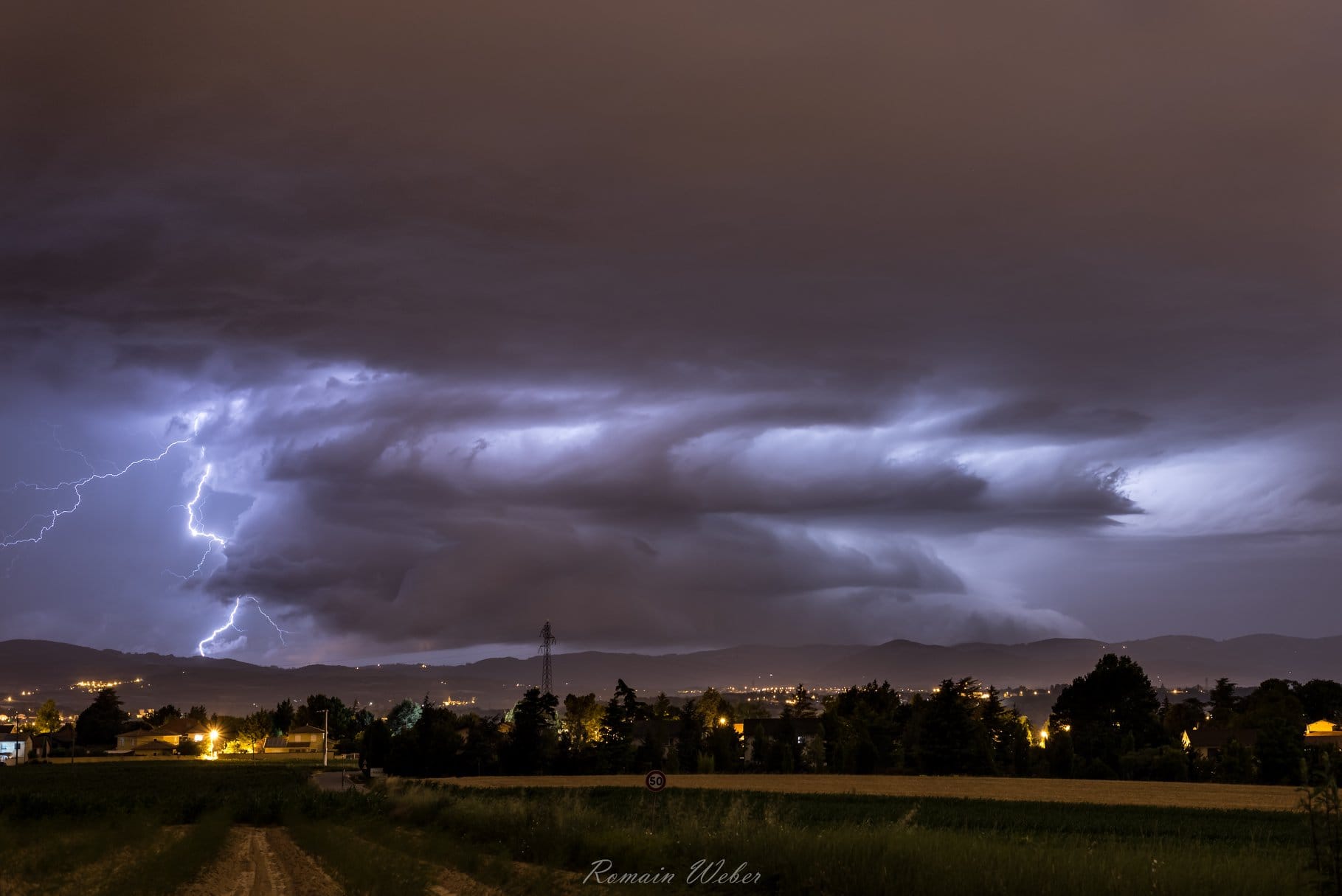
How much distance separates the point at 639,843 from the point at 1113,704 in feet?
355

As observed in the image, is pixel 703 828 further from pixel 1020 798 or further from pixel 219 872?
pixel 1020 798

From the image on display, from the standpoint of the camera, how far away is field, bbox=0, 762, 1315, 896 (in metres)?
18.4

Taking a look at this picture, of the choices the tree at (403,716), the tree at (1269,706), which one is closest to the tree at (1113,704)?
the tree at (1269,706)

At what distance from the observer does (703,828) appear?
24.3 metres

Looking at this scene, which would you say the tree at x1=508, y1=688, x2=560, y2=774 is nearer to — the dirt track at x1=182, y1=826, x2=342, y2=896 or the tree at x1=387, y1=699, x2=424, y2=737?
the dirt track at x1=182, y1=826, x2=342, y2=896

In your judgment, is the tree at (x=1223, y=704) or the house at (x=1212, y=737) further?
the tree at (x=1223, y=704)

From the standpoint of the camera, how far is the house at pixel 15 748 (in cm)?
14725

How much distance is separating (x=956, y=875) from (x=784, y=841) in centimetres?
437

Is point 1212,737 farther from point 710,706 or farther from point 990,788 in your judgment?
point 990,788

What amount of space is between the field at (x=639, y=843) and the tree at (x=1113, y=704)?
48214 mm

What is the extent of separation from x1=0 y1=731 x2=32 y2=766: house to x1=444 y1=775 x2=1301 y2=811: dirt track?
3721 inches

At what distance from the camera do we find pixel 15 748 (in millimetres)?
153000

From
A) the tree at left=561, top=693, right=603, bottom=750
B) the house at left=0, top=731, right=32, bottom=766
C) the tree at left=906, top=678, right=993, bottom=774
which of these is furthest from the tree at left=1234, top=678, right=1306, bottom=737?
the house at left=0, top=731, right=32, bottom=766

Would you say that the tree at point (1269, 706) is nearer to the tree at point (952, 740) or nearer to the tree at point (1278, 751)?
the tree at point (1278, 751)
